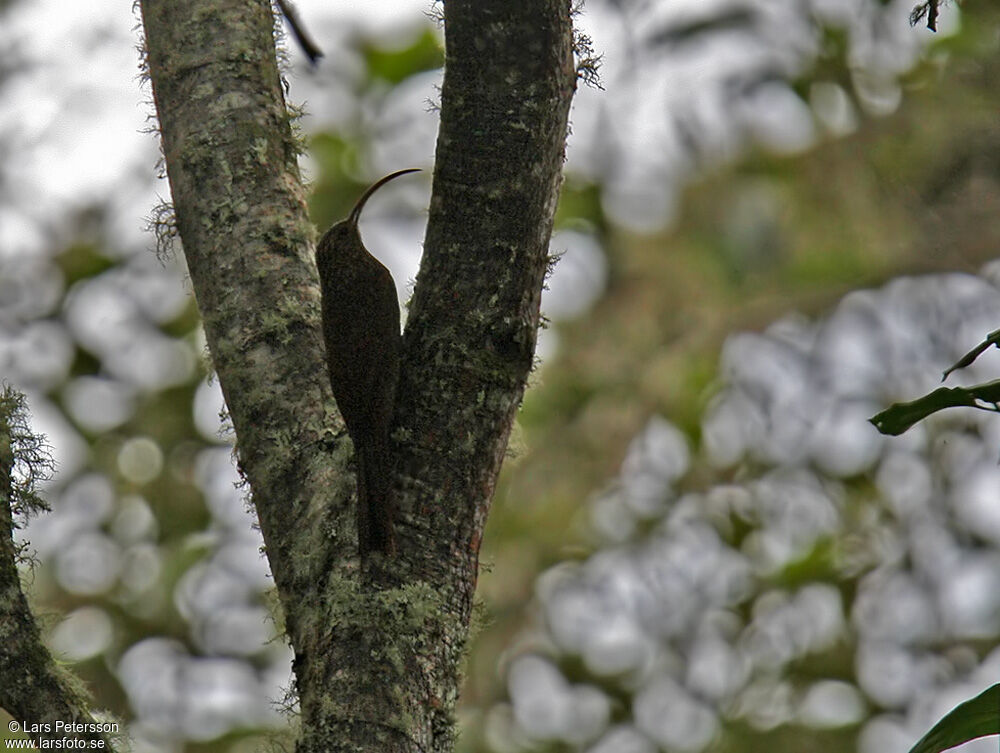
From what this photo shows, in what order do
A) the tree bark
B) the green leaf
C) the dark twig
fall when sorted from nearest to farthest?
1. the green leaf
2. the tree bark
3. the dark twig

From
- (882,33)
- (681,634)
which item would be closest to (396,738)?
(681,634)

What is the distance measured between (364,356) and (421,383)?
7 cm

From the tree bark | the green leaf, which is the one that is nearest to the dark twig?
the tree bark

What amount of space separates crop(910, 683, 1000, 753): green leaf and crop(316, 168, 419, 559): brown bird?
574mm

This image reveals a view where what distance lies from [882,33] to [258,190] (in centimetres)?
425

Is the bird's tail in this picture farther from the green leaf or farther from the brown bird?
the green leaf

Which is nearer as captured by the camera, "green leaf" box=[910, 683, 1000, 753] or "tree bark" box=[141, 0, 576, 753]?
"green leaf" box=[910, 683, 1000, 753]

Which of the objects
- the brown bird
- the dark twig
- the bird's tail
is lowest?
the bird's tail

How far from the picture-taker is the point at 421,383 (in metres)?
1.33

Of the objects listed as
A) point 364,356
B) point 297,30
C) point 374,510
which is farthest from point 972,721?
point 297,30

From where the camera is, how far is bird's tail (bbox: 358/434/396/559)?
48.7 inches

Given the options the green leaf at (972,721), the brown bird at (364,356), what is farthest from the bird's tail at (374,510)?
the green leaf at (972,721)

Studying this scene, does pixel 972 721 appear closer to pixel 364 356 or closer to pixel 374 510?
pixel 374 510

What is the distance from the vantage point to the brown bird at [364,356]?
1245 mm
